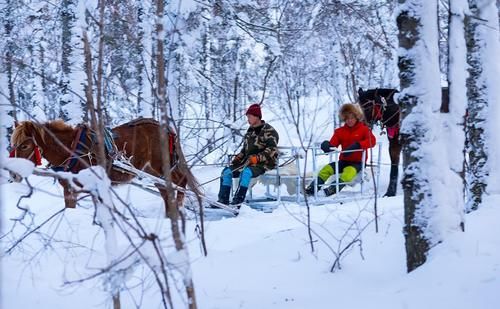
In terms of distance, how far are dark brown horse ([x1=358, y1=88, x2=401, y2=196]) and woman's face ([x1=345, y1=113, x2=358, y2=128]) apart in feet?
1.17

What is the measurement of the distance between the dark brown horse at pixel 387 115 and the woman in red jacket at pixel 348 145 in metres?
0.37

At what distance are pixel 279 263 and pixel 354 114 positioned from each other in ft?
12.9

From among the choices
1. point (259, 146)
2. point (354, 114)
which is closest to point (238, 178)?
point (259, 146)

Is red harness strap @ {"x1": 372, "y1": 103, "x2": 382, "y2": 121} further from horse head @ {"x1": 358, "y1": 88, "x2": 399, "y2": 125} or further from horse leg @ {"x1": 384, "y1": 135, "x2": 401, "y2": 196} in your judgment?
horse leg @ {"x1": 384, "y1": 135, "x2": 401, "y2": 196}

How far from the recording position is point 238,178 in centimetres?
793

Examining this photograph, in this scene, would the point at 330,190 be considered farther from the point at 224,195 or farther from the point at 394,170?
the point at 224,195

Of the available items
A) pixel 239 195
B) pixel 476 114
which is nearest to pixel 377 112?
pixel 239 195

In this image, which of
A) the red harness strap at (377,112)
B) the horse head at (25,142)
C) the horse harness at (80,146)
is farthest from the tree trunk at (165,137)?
the red harness strap at (377,112)

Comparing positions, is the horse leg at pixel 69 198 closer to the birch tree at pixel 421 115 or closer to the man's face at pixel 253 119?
the birch tree at pixel 421 115

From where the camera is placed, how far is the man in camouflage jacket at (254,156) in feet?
24.2

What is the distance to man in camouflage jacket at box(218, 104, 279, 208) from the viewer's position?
24.2 feet

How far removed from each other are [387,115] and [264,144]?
2281 millimetres

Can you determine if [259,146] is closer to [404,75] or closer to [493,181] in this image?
[493,181]

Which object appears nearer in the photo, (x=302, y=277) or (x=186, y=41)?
(x=302, y=277)
